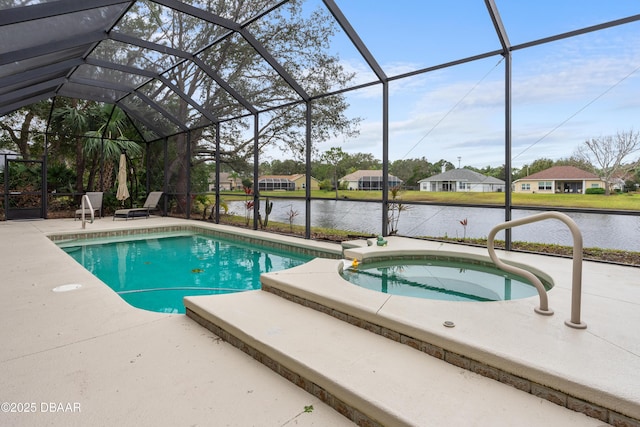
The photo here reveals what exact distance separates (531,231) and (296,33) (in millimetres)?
5920

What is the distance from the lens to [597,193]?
4.88 meters

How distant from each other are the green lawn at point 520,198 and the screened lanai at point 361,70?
0.21 m

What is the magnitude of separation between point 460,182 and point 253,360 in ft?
16.0

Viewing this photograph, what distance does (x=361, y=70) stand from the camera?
20.9 ft

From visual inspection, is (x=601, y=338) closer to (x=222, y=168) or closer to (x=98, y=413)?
(x=98, y=413)

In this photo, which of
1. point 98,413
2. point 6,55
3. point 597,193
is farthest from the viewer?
point 597,193

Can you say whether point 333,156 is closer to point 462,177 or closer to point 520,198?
point 462,177

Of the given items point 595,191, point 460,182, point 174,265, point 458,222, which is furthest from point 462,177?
point 174,265

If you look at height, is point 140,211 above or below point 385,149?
below

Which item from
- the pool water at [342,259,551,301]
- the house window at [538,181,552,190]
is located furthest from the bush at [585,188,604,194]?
the pool water at [342,259,551,301]

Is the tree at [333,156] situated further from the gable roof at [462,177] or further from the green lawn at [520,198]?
the gable roof at [462,177]

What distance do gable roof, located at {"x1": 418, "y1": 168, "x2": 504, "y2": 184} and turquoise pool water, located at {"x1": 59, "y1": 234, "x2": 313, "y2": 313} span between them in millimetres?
2842

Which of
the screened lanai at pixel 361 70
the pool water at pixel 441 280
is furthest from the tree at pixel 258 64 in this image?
the pool water at pixel 441 280

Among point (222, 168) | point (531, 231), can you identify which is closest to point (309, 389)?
point (531, 231)
